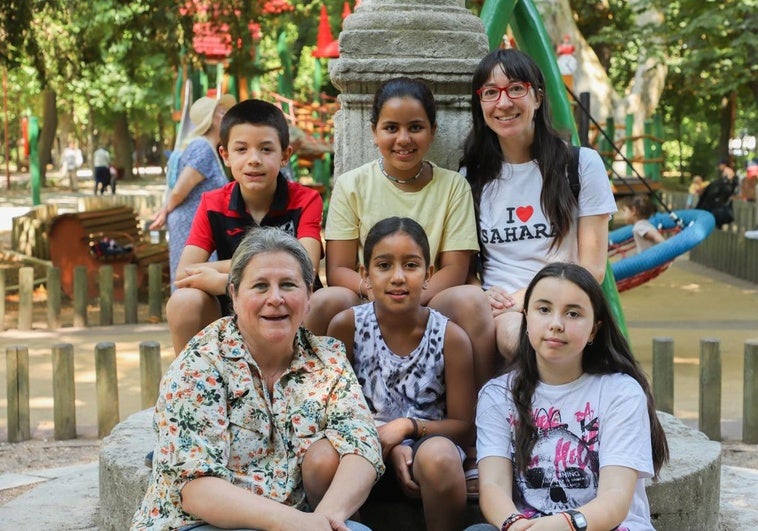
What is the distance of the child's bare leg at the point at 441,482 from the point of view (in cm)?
323

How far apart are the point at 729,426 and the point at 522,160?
3744 millimetres

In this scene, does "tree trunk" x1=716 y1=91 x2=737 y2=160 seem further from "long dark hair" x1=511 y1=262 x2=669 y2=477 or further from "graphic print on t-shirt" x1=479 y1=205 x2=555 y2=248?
"long dark hair" x1=511 y1=262 x2=669 y2=477

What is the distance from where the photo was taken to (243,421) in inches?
123

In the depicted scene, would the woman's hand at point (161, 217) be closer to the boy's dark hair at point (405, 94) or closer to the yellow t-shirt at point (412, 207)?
the yellow t-shirt at point (412, 207)

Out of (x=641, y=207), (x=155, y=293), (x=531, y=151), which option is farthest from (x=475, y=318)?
(x=155, y=293)

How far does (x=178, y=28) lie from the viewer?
39.5 feet

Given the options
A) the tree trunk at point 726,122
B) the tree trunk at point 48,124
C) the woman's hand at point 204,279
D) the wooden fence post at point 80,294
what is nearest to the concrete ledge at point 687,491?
the woman's hand at point 204,279

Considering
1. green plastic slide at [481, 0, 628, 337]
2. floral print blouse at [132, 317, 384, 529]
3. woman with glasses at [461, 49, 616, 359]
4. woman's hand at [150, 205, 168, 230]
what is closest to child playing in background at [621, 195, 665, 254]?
woman's hand at [150, 205, 168, 230]

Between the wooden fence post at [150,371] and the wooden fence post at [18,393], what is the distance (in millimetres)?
Answer: 762

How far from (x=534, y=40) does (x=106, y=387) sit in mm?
3516

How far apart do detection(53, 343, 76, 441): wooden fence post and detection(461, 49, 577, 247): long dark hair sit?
145 inches

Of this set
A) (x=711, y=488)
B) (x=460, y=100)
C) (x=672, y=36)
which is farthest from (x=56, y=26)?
(x=711, y=488)

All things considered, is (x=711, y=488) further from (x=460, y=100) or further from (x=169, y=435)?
(x=169, y=435)

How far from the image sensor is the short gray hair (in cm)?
318
